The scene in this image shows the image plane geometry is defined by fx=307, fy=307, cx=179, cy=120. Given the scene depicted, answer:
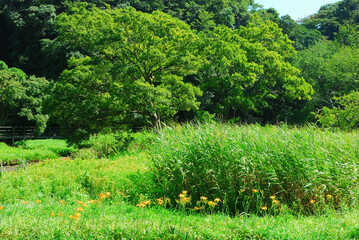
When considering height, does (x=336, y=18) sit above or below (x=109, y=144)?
above

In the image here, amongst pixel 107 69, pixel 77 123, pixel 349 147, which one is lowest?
pixel 77 123

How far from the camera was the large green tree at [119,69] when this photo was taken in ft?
48.9

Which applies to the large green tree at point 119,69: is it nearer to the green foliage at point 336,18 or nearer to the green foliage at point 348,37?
the green foliage at point 348,37

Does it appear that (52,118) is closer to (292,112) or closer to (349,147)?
(349,147)

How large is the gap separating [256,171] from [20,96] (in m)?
22.4

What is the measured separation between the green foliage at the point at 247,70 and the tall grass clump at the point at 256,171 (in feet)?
51.2

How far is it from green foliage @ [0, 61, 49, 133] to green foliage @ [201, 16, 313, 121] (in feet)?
43.6

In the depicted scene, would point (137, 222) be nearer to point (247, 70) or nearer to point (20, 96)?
point (247, 70)

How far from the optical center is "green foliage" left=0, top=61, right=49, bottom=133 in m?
23.2

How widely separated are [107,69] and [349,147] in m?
11.7

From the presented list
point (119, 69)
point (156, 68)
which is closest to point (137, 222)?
point (119, 69)

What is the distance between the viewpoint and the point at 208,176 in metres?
5.86

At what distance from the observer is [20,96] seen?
76.9ft

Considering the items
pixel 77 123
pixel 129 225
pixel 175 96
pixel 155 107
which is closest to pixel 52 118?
pixel 77 123
